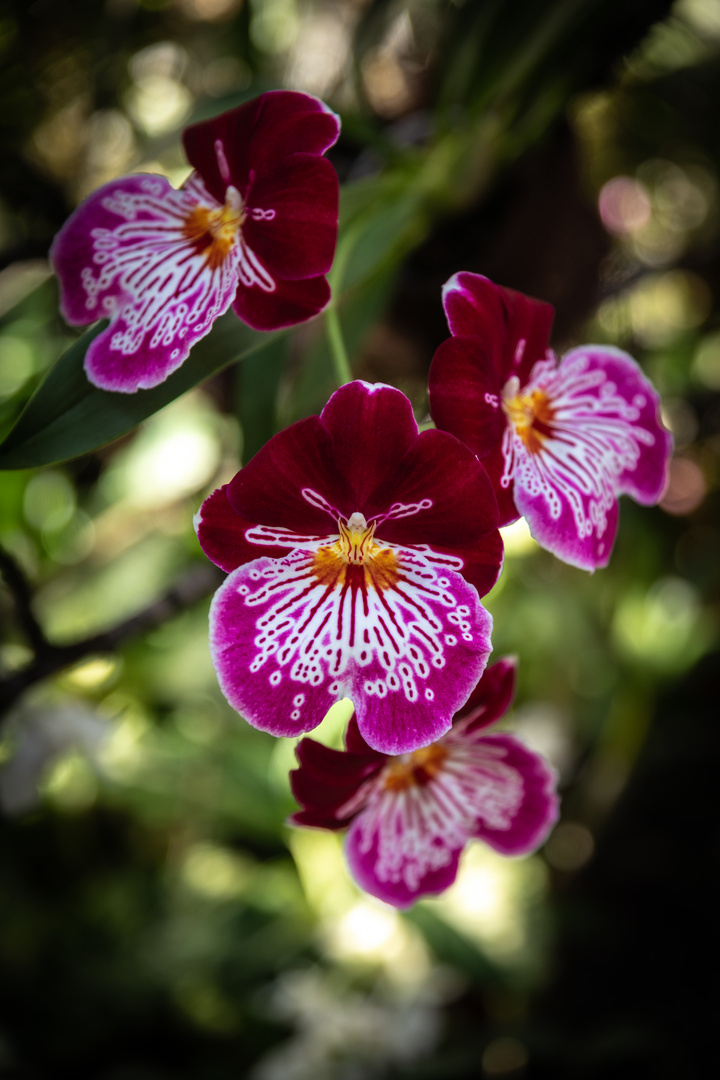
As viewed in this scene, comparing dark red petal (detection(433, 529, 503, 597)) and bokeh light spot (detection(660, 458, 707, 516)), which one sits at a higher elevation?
dark red petal (detection(433, 529, 503, 597))

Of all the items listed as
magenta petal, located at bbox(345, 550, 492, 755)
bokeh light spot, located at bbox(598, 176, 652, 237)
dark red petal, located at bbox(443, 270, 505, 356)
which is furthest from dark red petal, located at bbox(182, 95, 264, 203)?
bokeh light spot, located at bbox(598, 176, 652, 237)

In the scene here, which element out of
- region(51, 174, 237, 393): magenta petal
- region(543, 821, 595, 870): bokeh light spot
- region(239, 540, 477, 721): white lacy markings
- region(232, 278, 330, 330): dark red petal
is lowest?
region(543, 821, 595, 870): bokeh light spot

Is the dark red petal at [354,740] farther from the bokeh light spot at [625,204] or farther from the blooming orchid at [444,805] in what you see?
the bokeh light spot at [625,204]

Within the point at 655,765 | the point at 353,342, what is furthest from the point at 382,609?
the point at 655,765

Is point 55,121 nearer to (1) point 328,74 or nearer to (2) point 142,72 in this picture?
(2) point 142,72

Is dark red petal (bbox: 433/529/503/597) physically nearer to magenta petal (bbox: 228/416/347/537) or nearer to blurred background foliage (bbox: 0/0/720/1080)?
magenta petal (bbox: 228/416/347/537)

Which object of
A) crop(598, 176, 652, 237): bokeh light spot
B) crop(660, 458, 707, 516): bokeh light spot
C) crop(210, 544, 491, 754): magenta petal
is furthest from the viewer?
crop(660, 458, 707, 516): bokeh light spot

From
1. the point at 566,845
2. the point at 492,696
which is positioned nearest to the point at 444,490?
→ the point at 492,696
